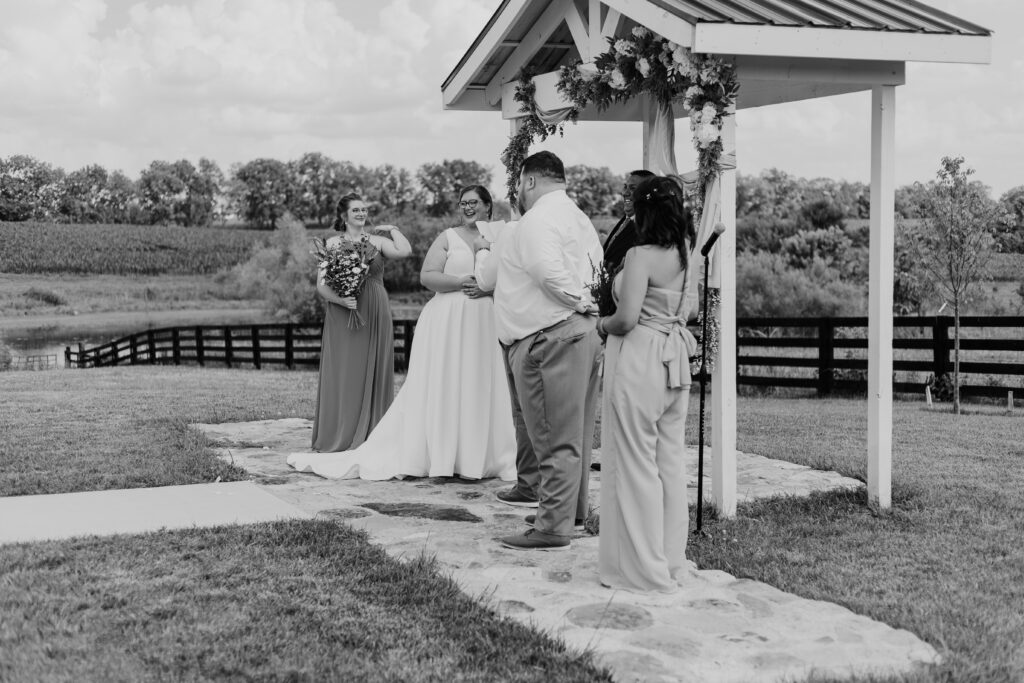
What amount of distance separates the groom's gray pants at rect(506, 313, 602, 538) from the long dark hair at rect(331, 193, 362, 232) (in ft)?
11.0

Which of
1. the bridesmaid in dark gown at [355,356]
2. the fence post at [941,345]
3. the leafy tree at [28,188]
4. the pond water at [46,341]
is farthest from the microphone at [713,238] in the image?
the pond water at [46,341]

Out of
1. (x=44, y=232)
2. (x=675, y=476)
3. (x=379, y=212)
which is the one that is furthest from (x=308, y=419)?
(x=379, y=212)

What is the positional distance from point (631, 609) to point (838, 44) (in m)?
3.50

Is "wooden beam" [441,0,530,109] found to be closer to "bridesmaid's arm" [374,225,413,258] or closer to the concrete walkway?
"bridesmaid's arm" [374,225,413,258]

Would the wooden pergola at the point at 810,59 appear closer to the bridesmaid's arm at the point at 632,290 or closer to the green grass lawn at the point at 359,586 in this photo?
the green grass lawn at the point at 359,586

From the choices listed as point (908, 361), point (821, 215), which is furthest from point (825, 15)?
point (821, 215)

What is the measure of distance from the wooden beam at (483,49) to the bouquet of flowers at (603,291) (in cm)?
309

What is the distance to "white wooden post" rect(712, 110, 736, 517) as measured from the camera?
234 inches

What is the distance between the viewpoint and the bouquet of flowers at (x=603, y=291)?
4844mm

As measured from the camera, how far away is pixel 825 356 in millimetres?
15359

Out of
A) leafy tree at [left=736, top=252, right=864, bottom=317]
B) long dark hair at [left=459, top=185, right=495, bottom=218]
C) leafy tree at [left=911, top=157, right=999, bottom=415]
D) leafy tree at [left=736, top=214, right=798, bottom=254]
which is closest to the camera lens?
long dark hair at [left=459, top=185, right=495, bottom=218]

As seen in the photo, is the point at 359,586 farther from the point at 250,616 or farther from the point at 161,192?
the point at 161,192

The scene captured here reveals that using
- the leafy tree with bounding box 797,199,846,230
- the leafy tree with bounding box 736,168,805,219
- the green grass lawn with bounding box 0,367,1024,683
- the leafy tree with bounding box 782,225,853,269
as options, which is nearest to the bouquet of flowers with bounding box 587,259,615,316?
the green grass lawn with bounding box 0,367,1024,683

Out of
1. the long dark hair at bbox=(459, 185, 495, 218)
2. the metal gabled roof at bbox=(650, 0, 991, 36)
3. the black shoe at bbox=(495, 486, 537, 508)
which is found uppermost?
the metal gabled roof at bbox=(650, 0, 991, 36)
